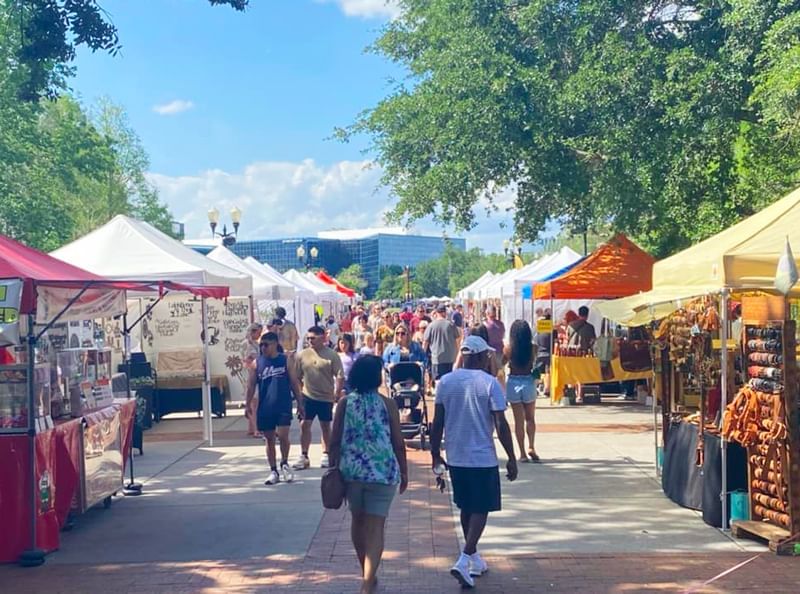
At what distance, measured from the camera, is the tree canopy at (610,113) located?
13.6m

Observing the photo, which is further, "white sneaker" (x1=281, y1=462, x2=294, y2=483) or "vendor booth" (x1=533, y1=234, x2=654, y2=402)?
"vendor booth" (x1=533, y1=234, x2=654, y2=402)

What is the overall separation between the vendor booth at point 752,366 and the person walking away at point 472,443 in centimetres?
207

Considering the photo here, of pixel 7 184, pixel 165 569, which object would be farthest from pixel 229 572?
pixel 7 184

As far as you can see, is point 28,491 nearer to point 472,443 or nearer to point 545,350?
point 472,443

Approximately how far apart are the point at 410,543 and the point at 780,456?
119 inches

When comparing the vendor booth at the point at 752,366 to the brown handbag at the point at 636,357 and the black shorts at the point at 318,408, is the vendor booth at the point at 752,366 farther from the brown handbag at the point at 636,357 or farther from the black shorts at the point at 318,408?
the brown handbag at the point at 636,357

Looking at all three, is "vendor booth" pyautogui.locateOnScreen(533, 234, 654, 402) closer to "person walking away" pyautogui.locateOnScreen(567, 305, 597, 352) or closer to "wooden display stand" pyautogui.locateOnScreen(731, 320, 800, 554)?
"person walking away" pyautogui.locateOnScreen(567, 305, 597, 352)

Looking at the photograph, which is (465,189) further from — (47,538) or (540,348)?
(47,538)

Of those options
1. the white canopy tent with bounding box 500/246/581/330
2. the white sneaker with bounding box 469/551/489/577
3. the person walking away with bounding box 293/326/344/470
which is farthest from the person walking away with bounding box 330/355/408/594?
the white canopy tent with bounding box 500/246/581/330

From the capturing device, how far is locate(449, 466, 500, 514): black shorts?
20.6 ft

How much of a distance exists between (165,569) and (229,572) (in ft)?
1.70

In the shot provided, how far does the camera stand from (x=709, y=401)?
8422 mm

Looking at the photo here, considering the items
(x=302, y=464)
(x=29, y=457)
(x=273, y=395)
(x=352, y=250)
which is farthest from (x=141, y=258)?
(x=352, y=250)

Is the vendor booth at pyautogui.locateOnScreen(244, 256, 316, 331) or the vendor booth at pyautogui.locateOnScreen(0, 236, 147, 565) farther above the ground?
the vendor booth at pyautogui.locateOnScreen(244, 256, 316, 331)
